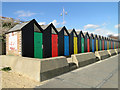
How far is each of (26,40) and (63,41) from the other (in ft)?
17.5

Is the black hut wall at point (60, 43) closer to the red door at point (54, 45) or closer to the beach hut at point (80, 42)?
the red door at point (54, 45)

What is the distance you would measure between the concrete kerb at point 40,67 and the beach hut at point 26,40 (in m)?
1.28

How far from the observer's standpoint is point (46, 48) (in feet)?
30.8

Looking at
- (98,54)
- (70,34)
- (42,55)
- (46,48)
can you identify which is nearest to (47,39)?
(46,48)

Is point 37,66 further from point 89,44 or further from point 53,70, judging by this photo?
point 89,44

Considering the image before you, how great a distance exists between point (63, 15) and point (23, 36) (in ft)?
64.7

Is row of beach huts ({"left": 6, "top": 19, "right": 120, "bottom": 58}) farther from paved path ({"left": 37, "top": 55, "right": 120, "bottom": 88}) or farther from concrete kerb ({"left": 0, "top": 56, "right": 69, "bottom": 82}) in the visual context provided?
paved path ({"left": 37, "top": 55, "right": 120, "bottom": 88})

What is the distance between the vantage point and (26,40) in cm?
715

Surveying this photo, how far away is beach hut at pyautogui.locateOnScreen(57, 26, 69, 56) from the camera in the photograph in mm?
11078

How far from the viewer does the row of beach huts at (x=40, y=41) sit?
23.1ft

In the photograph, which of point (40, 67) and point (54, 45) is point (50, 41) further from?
point (40, 67)

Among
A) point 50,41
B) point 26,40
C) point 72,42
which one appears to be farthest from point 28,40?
point 72,42

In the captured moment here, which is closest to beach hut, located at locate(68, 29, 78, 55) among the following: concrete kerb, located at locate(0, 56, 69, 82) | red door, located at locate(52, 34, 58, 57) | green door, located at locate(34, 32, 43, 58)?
red door, located at locate(52, 34, 58, 57)

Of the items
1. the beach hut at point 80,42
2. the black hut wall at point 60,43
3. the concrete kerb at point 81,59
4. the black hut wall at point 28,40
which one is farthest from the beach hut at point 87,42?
the black hut wall at point 28,40
